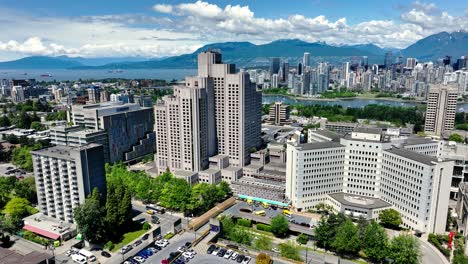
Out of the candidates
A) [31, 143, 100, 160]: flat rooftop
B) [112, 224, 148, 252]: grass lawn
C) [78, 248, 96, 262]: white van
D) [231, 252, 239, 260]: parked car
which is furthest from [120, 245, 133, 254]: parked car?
[31, 143, 100, 160]: flat rooftop

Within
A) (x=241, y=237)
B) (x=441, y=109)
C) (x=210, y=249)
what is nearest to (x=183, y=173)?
(x=210, y=249)

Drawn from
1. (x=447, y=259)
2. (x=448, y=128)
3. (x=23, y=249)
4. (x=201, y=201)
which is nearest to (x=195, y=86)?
(x=201, y=201)

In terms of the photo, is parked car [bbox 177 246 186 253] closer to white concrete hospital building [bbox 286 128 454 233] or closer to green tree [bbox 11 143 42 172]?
white concrete hospital building [bbox 286 128 454 233]

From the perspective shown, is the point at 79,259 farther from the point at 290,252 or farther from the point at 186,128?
the point at 186,128

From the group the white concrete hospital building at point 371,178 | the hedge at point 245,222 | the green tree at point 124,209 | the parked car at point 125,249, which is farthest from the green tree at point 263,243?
the green tree at point 124,209

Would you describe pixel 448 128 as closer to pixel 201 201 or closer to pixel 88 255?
pixel 201 201

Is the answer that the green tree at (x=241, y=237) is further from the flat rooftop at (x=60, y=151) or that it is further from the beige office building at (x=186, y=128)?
the beige office building at (x=186, y=128)
